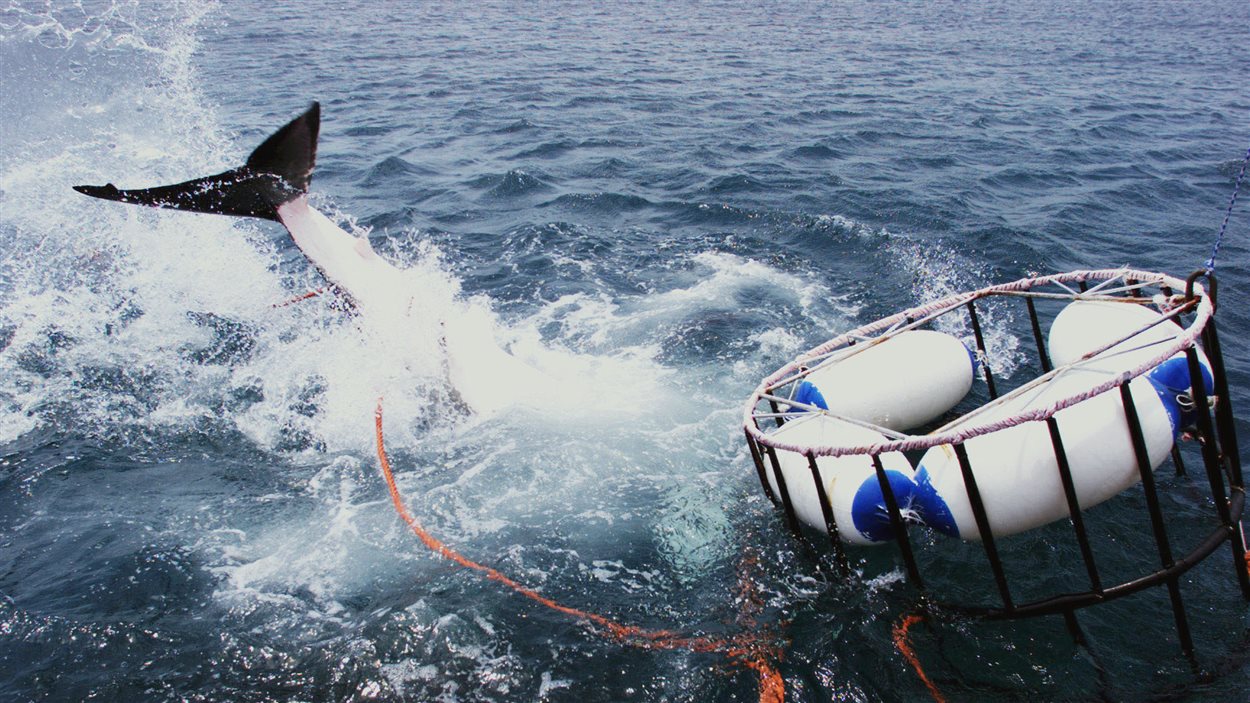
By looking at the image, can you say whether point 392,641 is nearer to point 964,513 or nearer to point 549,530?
point 549,530

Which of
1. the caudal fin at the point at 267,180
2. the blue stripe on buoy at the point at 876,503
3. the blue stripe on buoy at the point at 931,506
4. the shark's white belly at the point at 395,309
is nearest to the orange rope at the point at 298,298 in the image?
the shark's white belly at the point at 395,309

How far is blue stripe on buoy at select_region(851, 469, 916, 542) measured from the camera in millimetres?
6477

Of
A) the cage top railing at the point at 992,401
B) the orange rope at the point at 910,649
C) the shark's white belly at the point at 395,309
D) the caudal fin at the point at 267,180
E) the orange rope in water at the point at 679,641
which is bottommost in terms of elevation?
the orange rope at the point at 910,649

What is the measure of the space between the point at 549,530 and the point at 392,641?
1977mm

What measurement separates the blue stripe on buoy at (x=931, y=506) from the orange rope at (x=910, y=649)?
863mm

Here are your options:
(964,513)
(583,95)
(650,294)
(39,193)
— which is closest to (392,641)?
(964,513)

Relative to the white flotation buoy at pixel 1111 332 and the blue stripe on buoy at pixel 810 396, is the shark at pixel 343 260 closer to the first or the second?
the blue stripe on buoy at pixel 810 396

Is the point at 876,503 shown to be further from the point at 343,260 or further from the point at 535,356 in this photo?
the point at 343,260

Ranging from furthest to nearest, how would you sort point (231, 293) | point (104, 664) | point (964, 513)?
point (231, 293)
point (104, 664)
point (964, 513)

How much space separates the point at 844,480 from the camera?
22.0ft

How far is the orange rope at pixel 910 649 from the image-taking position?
6.11 meters

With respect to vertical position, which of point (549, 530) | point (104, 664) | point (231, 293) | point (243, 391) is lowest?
point (549, 530)

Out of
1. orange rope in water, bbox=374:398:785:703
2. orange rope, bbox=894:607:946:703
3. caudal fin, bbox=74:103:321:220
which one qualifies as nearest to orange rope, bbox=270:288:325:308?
caudal fin, bbox=74:103:321:220

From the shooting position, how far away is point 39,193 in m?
15.4
